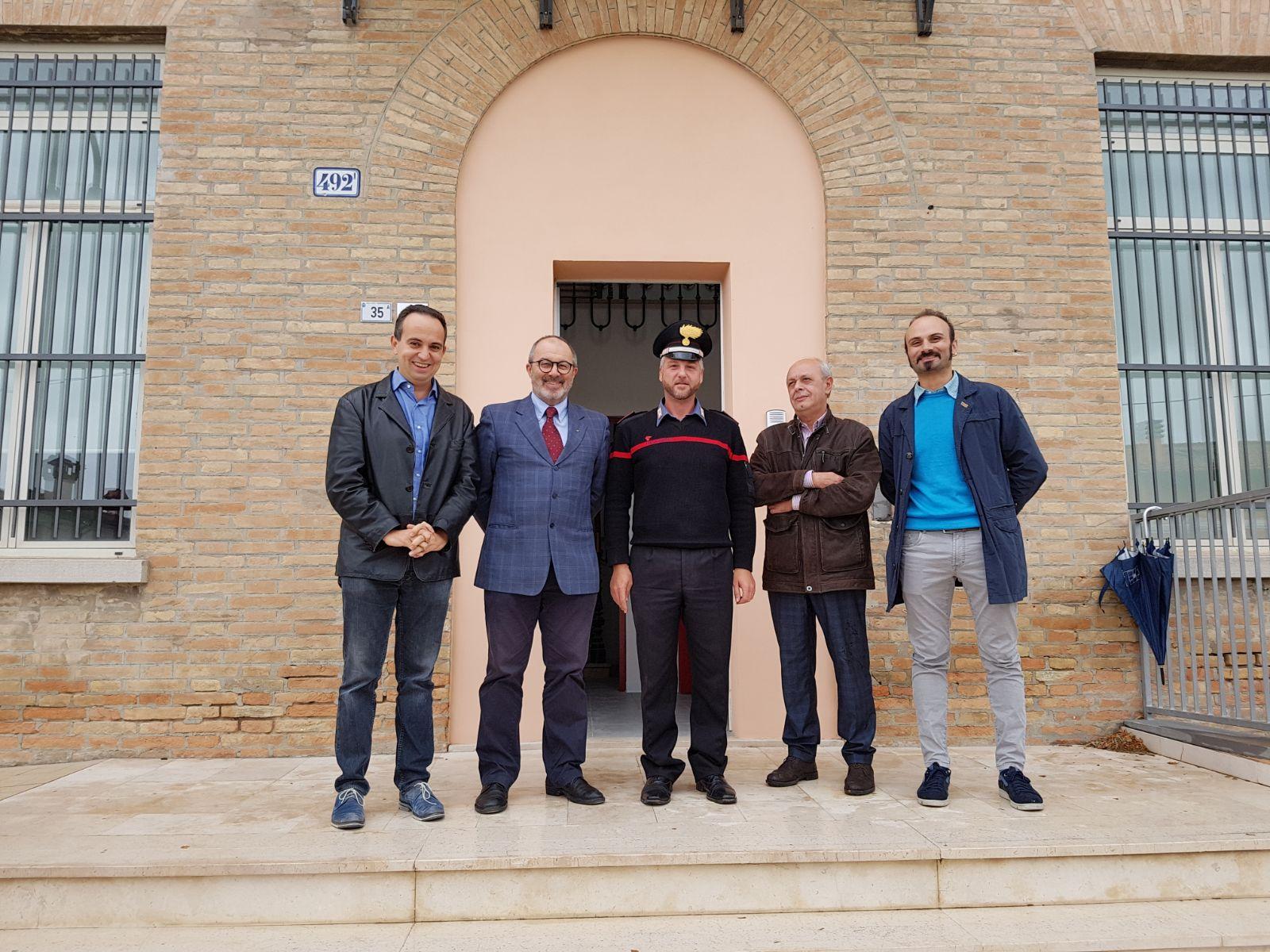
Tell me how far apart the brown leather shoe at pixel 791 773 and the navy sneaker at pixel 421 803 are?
144 centimetres

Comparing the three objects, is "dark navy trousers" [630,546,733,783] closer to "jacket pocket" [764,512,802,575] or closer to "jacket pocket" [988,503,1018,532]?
"jacket pocket" [764,512,802,575]

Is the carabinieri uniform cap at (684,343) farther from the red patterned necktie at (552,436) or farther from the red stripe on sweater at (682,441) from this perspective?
the red patterned necktie at (552,436)

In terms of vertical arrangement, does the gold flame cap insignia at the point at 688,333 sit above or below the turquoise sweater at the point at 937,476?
above

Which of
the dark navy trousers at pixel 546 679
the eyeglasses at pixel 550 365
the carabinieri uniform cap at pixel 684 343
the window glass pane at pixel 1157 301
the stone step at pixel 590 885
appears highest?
the window glass pane at pixel 1157 301

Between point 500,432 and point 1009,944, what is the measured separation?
2579mm

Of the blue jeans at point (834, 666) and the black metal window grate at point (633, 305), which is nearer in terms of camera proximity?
the blue jeans at point (834, 666)

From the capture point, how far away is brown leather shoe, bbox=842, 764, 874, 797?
12.7 feet

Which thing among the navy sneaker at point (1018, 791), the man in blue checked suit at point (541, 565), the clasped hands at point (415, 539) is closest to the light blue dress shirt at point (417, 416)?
the clasped hands at point (415, 539)

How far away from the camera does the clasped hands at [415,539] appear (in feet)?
11.4

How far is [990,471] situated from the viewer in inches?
149

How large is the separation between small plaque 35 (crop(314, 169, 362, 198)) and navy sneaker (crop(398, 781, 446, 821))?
329 centimetres

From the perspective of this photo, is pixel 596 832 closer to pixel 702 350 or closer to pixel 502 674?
pixel 502 674

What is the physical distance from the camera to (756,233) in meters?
5.37

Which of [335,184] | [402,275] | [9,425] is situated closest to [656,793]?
[402,275]
